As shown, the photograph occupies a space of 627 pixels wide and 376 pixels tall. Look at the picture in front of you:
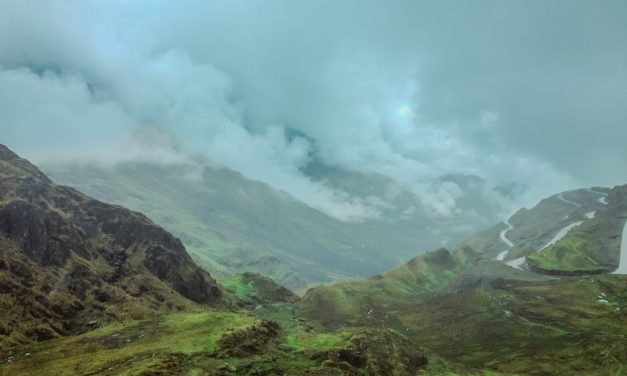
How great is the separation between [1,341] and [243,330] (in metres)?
89.0

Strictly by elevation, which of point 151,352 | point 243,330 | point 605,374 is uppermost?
point 605,374

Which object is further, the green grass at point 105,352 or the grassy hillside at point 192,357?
the grassy hillside at point 192,357

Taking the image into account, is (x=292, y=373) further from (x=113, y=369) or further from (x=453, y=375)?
(x=453, y=375)

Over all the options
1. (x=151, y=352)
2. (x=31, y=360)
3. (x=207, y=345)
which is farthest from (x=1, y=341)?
(x=207, y=345)

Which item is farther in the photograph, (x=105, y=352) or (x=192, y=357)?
(x=105, y=352)

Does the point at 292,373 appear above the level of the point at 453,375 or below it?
below

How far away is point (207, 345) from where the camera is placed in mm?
179375

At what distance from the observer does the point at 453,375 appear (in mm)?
198750

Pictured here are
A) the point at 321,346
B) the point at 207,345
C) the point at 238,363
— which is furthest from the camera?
the point at 321,346

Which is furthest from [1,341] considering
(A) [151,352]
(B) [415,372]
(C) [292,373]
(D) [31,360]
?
(B) [415,372]

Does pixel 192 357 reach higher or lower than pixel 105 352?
higher

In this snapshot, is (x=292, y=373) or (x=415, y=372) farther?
(x=415, y=372)

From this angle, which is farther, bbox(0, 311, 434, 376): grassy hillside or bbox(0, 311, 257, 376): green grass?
bbox(0, 311, 434, 376): grassy hillside

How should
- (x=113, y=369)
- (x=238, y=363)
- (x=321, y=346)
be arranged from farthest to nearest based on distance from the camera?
1. (x=321, y=346)
2. (x=238, y=363)
3. (x=113, y=369)
